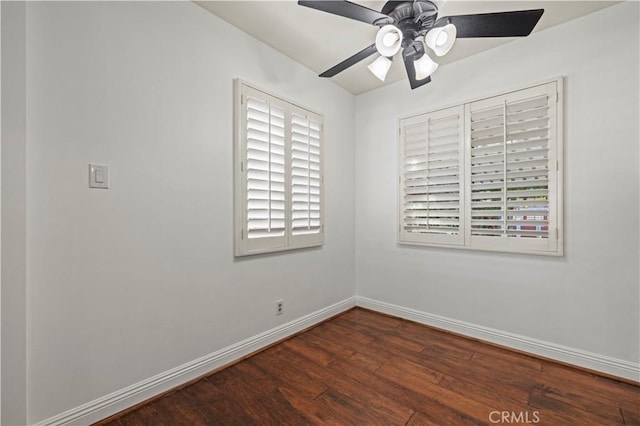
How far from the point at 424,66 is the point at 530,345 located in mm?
2300

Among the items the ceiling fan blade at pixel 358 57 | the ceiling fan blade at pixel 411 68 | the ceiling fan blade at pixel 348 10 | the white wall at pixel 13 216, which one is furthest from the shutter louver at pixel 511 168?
the white wall at pixel 13 216

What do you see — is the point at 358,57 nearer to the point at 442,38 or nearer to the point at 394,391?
the point at 442,38

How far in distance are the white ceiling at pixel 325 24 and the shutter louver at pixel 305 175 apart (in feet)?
1.88

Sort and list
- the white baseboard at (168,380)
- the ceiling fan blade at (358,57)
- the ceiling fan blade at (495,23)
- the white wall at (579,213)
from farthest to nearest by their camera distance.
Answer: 1. the white wall at (579,213)
2. the ceiling fan blade at (358,57)
3. the white baseboard at (168,380)
4. the ceiling fan blade at (495,23)

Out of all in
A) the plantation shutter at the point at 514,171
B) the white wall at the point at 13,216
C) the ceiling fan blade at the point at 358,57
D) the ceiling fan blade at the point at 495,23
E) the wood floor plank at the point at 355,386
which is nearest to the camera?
the white wall at the point at 13,216

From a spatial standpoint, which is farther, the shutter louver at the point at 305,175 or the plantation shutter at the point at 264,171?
the shutter louver at the point at 305,175

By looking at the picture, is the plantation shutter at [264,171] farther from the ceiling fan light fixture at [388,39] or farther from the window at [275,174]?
the ceiling fan light fixture at [388,39]

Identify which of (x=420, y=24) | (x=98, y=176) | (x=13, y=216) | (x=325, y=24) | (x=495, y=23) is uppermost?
(x=325, y=24)

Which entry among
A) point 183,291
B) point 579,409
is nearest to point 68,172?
point 183,291

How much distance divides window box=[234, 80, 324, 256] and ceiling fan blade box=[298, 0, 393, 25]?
97 centimetres

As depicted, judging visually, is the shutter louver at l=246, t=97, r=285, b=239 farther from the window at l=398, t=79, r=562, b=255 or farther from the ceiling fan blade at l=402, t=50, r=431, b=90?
the window at l=398, t=79, r=562, b=255

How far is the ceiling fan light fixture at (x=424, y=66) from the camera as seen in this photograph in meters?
1.85

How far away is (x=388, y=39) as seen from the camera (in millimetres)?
1604

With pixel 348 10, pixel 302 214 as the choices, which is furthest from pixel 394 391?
pixel 348 10
